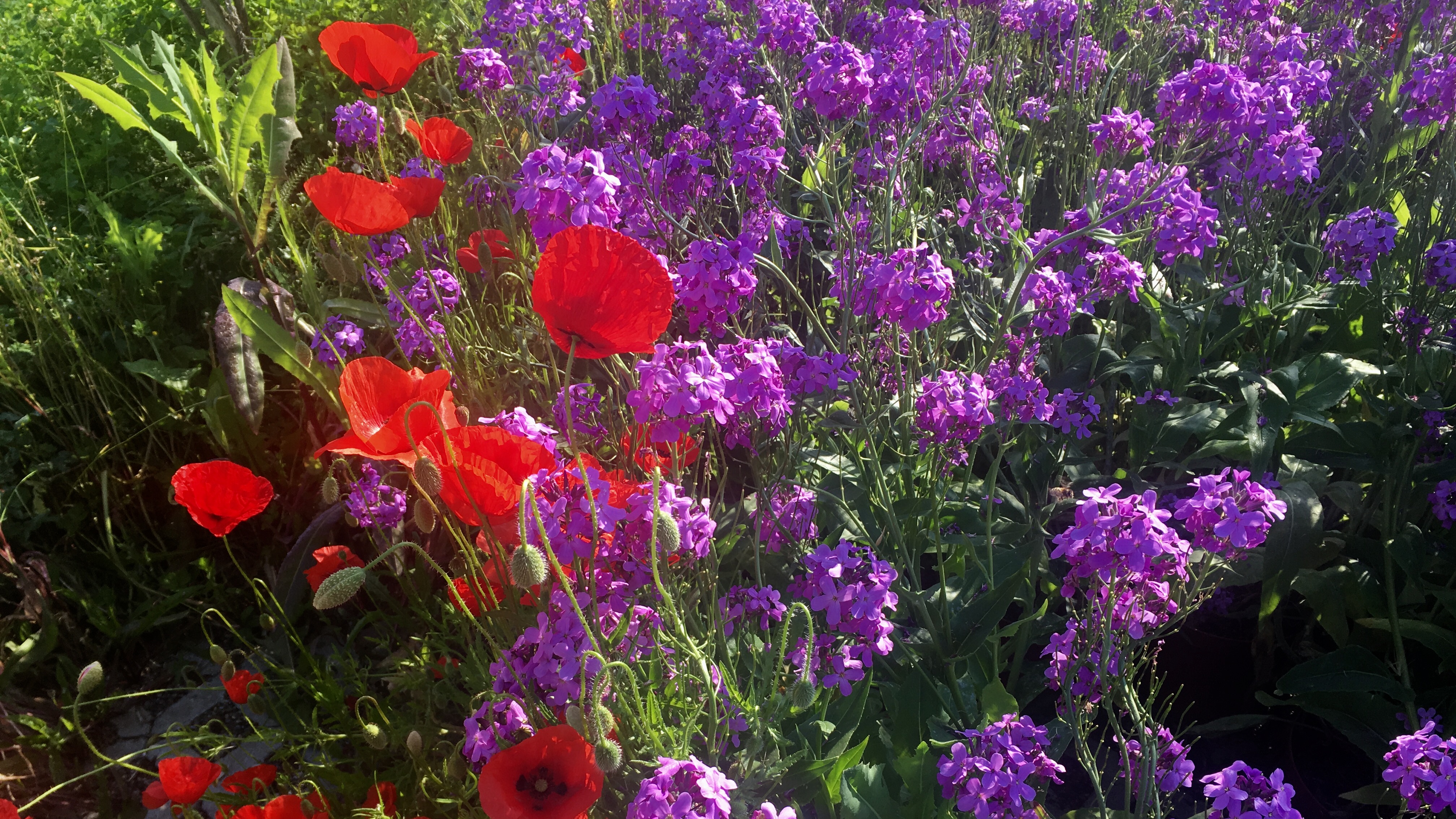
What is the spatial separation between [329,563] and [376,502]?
0.16 metres

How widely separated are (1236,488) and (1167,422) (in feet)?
3.23

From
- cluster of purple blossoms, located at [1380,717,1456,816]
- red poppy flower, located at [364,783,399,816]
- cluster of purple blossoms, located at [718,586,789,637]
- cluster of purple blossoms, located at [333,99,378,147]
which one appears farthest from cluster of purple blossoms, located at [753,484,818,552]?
cluster of purple blossoms, located at [333,99,378,147]

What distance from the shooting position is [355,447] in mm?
1287

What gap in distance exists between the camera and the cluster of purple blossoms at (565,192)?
1500 mm

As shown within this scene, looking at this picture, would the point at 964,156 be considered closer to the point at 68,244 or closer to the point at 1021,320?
the point at 1021,320

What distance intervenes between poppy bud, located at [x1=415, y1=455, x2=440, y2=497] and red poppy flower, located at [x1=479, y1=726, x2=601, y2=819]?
0.34 meters

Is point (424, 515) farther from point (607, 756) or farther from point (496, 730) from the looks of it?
point (607, 756)

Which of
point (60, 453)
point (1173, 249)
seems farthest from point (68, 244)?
point (1173, 249)

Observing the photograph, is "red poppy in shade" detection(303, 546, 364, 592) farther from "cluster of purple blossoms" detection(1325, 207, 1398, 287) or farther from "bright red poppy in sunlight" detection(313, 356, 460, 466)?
"cluster of purple blossoms" detection(1325, 207, 1398, 287)

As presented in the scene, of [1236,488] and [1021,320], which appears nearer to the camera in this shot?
[1236,488]

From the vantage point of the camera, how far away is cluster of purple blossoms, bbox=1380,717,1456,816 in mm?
1235

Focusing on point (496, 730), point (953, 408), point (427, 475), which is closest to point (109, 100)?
point (427, 475)

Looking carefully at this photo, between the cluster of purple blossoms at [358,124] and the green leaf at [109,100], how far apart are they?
643 mm

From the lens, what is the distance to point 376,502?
1.99 metres
